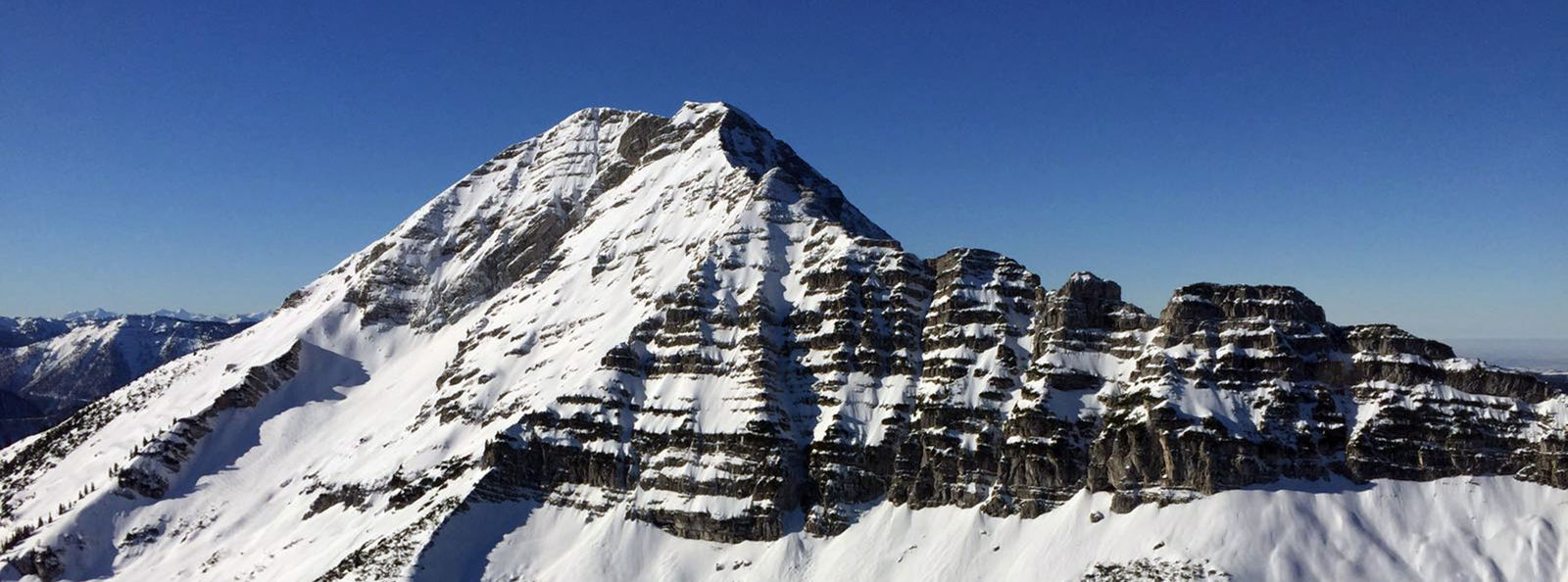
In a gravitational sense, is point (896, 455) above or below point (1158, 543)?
above

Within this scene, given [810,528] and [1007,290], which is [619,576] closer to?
[810,528]

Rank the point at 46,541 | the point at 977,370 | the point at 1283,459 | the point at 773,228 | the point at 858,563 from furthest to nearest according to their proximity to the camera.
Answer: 1. the point at 773,228
2. the point at 46,541
3. the point at 977,370
4. the point at 858,563
5. the point at 1283,459

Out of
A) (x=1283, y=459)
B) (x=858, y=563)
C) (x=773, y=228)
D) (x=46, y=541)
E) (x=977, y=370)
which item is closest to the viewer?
(x=1283, y=459)

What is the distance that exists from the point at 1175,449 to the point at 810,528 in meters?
51.0

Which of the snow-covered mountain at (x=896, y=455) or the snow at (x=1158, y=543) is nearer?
the snow at (x=1158, y=543)

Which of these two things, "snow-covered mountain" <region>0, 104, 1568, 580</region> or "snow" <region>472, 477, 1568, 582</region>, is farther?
"snow-covered mountain" <region>0, 104, 1568, 580</region>

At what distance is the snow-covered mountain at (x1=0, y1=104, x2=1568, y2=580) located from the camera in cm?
12312

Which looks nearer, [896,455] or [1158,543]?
[1158,543]

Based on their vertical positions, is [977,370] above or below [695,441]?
above

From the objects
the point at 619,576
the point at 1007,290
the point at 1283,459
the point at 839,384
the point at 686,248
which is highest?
the point at 686,248

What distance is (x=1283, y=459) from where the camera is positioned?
127812 millimetres

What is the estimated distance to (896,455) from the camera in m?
147

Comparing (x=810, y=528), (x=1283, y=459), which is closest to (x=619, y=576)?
(x=810, y=528)

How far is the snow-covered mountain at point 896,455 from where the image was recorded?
12312 cm
